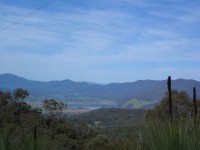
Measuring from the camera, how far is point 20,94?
104 ft

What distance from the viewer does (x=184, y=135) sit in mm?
2906

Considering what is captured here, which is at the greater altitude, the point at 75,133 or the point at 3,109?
the point at 3,109

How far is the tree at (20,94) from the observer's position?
31.4 m

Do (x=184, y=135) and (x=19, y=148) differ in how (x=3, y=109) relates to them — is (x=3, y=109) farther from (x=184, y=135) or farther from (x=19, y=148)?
(x=184, y=135)

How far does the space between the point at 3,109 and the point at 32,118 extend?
2.92 meters

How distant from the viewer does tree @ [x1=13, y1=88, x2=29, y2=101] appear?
103 ft

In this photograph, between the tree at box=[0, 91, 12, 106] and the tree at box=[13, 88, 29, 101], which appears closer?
the tree at box=[0, 91, 12, 106]

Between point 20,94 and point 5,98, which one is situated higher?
point 20,94

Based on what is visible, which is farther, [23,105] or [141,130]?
[23,105]

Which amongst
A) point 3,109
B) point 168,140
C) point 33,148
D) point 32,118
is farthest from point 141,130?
point 3,109

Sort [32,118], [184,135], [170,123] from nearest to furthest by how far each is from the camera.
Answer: [184,135], [170,123], [32,118]

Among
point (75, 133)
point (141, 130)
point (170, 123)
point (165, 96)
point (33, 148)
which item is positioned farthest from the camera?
point (75, 133)

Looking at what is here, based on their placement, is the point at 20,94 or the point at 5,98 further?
the point at 20,94

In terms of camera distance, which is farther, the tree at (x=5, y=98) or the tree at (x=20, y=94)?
the tree at (x=20, y=94)
